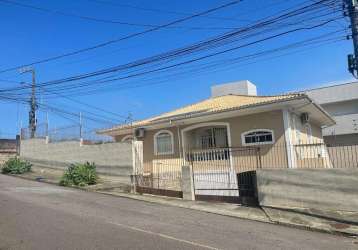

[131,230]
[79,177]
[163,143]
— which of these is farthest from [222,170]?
[131,230]

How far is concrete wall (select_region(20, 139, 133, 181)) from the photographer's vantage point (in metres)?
19.2

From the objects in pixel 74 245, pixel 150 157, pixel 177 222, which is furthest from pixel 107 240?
pixel 150 157

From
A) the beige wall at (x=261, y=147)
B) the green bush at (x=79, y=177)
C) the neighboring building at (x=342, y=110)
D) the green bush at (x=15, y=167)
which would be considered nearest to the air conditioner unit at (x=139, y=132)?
the beige wall at (x=261, y=147)

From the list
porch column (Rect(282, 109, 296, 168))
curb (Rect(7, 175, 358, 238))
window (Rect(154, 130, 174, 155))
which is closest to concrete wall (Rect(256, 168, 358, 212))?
curb (Rect(7, 175, 358, 238))

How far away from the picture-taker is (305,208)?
12.2m

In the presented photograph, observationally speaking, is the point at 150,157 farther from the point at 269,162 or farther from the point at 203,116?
the point at 269,162

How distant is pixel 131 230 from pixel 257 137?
32.1 feet

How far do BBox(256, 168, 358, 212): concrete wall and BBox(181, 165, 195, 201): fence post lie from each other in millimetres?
2647

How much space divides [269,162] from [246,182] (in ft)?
11.0

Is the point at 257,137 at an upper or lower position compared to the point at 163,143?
lower

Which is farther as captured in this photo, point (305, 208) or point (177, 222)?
point (305, 208)

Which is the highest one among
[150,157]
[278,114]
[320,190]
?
[278,114]

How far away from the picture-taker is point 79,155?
2227cm

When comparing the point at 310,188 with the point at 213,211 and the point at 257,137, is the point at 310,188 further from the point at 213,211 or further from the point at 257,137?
the point at 257,137
